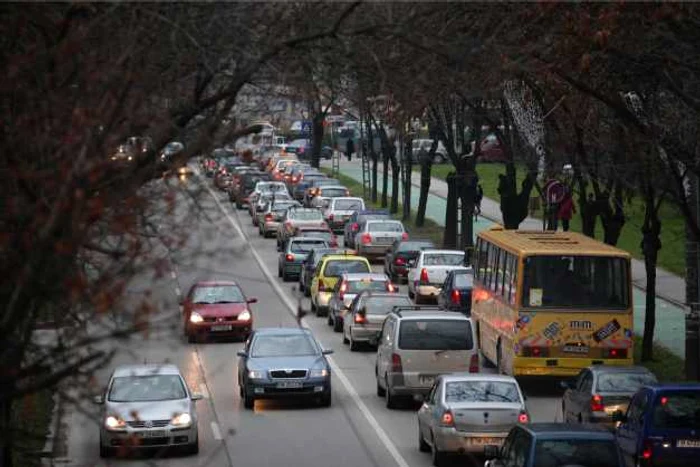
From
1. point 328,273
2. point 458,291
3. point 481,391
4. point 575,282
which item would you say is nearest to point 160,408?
point 481,391

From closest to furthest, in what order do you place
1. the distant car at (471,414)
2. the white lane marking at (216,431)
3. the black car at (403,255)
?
the distant car at (471,414) → the white lane marking at (216,431) → the black car at (403,255)

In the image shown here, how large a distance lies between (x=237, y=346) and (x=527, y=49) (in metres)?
24.3

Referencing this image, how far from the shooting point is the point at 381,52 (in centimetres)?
1320

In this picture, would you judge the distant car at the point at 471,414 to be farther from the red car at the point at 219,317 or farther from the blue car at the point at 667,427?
the red car at the point at 219,317

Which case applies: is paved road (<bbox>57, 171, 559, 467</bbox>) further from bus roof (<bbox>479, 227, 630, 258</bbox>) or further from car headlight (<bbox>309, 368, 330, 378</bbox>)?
bus roof (<bbox>479, 227, 630, 258</bbox>)

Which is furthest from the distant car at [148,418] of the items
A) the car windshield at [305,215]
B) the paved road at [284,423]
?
the car windshield at [305,215]

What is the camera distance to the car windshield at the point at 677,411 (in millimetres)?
19500

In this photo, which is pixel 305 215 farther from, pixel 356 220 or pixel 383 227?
pixel 383 227

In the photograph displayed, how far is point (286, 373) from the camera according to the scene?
27812 mm

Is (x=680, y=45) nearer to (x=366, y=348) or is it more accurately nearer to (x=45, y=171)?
(x=45, y=171)

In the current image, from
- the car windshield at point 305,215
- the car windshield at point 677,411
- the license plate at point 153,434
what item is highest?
the car windshield at point 677,411

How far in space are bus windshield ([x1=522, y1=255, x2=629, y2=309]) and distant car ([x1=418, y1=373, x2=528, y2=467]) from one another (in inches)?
233

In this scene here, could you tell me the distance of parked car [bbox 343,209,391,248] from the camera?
5706 centimetres

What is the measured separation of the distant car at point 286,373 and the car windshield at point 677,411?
9.23 meters
